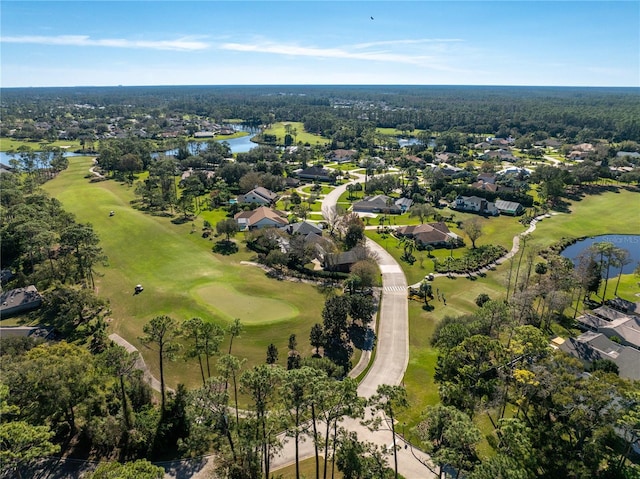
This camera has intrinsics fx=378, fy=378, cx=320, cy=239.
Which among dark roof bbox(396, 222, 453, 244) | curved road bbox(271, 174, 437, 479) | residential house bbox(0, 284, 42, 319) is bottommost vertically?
curved road bbox(271, 174, 437, 479)

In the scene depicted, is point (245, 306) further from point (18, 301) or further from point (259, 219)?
point (259, 219)

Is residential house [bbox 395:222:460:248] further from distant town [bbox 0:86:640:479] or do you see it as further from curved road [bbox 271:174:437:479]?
curved road [bbox 271:174:437:479]

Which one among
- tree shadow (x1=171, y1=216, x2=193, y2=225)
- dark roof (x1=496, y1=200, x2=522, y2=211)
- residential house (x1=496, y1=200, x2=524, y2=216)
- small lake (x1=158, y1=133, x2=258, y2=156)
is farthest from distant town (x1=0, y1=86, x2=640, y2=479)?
small lake (x1=158, y1=133, x2=258, y2=156)

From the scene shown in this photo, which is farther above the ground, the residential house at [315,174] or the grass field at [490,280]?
the residential house at [315,174]

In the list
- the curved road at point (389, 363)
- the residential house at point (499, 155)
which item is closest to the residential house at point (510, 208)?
the curved road at point (389, 363)

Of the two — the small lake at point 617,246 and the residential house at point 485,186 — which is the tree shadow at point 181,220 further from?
the small lake at point 617,246

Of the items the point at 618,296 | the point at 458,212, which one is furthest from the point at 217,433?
the point at 458,212

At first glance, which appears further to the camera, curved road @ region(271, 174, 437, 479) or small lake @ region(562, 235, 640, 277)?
small lake @ region(562, 235, 640, 277)
